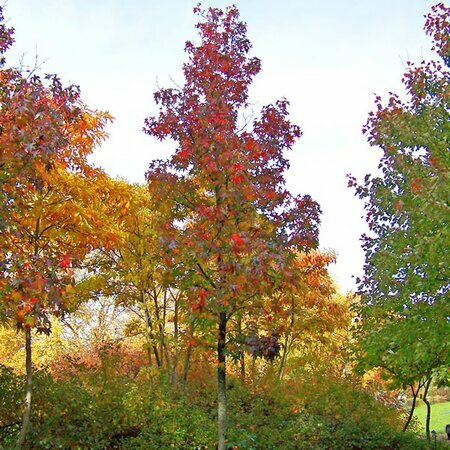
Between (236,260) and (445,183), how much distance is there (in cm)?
335

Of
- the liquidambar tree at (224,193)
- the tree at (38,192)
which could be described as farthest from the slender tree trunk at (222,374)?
the tree at (38,192)

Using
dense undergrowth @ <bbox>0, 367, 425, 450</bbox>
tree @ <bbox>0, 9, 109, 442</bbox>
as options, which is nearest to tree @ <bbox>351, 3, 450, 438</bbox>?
dense undergrowth @ <bbox>0, 367, 425, 450</bbox>

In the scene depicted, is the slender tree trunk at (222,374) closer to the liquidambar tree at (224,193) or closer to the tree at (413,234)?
the liquidambar tree at (224,193)

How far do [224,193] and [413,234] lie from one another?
432 centimetres

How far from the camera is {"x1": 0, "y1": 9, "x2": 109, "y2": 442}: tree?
18.8ft

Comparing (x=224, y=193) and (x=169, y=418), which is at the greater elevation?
(x=224, y=193)

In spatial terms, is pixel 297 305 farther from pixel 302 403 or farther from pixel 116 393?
pixel 116 393

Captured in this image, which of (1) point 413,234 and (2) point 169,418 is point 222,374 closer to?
(2) point 169,418

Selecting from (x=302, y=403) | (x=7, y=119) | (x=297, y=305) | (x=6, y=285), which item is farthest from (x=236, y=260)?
(x=297, y=305)

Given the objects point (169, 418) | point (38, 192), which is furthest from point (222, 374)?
point (38, 192)

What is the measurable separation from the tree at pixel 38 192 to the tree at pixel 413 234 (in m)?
5.41

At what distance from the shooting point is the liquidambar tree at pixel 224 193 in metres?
7.13

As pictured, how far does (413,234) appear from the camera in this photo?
9.63 metres

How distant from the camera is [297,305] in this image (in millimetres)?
16406
